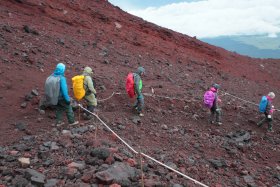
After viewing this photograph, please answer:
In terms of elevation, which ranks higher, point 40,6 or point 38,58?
point 40,6

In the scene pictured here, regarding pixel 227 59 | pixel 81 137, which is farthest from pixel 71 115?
pixel 227 59

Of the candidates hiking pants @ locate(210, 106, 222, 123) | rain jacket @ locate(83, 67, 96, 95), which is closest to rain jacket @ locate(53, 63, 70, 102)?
rain jacket @ locate(83, 67, 96, 95)

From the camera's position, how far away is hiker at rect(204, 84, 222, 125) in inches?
499

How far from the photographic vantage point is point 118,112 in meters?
12.1

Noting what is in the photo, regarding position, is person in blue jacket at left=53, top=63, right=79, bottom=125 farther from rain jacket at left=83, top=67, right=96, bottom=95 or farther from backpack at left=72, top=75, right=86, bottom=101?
rain jacket at left=83, top=67, right=96, bottom=95

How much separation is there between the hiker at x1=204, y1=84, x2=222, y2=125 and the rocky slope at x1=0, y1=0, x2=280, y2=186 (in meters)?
0.37

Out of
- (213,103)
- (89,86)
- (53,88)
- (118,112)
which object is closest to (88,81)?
(89,86)

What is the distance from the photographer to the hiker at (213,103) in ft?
41.6

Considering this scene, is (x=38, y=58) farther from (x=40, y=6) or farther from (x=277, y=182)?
(x=277, y=182)

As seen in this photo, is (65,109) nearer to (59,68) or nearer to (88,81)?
(88,81)

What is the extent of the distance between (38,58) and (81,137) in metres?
8.48

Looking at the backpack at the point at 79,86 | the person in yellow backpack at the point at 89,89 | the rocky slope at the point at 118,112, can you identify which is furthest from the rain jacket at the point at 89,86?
the rocky slope at the point at 118,112

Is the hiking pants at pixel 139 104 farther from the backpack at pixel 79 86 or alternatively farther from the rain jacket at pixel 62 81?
the rain jacket at pixel 62 81

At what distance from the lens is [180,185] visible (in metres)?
6.89
